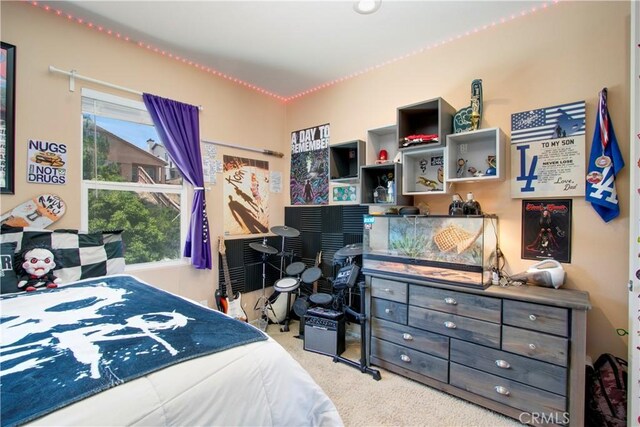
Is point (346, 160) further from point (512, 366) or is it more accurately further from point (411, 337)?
point (512, 366)

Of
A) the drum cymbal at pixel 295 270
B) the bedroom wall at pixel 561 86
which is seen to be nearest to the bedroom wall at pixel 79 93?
the drum cymbal at pixel 295 270

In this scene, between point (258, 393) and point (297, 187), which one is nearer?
point (258, 393)

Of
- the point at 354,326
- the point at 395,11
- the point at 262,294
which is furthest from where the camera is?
the point at 262,294

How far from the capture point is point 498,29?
7.40 feet

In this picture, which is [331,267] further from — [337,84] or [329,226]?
[337,84]

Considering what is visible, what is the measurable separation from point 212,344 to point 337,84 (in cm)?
292

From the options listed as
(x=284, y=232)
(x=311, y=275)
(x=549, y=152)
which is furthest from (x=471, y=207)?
(x=284, y=232)

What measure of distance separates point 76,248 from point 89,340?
132 cm

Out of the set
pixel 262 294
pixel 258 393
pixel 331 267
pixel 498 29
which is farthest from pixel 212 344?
pixel 498 29

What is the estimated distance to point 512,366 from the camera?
70.7 inches

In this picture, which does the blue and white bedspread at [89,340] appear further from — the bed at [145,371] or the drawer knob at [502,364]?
the drawer knob at [502,364]

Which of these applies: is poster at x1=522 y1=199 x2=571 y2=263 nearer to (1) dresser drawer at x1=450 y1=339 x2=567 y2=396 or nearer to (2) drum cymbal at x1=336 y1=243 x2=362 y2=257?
(1) dresser drawer at x1=450 y1=339 x2=567 y2=396

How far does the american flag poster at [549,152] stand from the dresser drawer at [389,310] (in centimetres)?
117

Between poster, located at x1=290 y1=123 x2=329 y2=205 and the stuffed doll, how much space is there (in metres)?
2.28
